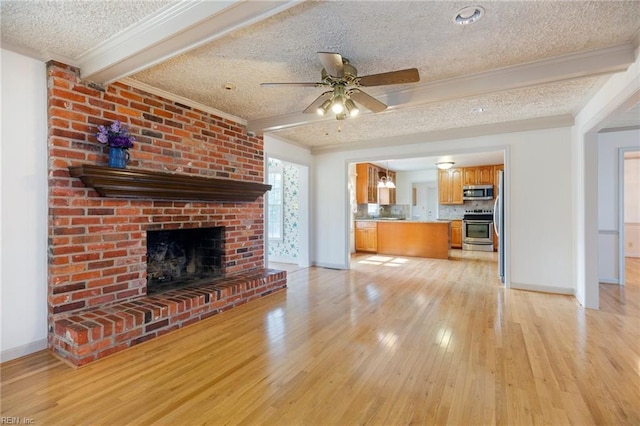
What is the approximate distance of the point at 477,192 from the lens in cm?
814

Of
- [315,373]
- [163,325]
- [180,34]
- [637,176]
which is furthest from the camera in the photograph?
[637,176]

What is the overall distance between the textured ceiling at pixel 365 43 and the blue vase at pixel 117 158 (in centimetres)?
65

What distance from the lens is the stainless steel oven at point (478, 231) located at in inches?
314

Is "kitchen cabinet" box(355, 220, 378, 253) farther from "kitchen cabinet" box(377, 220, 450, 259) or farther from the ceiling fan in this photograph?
the ceiling fan

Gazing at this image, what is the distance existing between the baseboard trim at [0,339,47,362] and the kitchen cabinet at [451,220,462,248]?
28.5 feet

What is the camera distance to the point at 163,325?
2.77 metres

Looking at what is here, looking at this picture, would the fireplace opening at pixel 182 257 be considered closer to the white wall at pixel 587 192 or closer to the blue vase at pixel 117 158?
the blue vase at pixel 117 158

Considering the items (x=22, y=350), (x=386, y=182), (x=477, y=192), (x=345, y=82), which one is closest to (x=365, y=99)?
(x=345, y=82)

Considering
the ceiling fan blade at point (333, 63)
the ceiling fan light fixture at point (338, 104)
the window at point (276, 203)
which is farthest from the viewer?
the window at point (276, 203)

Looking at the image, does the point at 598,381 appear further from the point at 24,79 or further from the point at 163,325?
the point at 24,79

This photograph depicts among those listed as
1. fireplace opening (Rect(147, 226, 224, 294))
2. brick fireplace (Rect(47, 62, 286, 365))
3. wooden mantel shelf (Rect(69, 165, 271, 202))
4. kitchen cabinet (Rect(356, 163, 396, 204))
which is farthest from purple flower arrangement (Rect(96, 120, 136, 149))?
kitchen cabinet (Rect(356, 163, 396, 204))

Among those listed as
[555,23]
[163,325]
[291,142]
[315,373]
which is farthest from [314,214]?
[555,23]

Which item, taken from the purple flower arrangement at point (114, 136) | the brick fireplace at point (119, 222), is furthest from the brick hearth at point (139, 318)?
the purple flower arrangement at point (114, 136)

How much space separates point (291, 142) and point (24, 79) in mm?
3588
